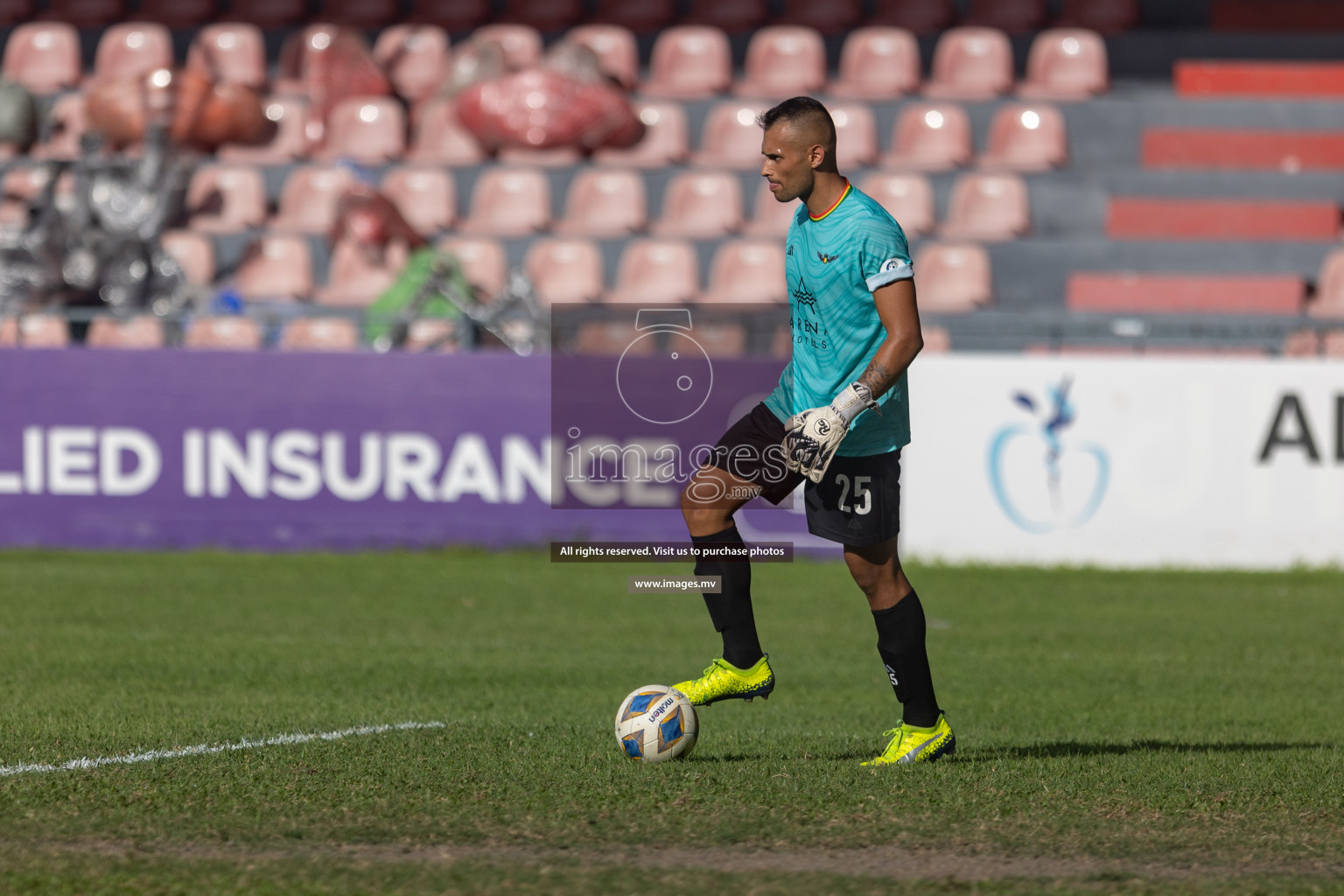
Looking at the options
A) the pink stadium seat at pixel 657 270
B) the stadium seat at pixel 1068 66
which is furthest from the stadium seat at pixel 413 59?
the stadium seat at pixel 1068 66

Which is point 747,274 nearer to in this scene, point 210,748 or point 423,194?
point 423,194

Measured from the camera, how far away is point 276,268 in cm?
1894

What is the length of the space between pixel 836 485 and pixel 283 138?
17.4 m

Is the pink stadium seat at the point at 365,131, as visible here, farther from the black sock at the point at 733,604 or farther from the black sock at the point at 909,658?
the black sock at the point at 909,658

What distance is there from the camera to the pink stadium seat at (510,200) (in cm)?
1975

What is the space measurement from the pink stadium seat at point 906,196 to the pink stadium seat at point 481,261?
3970 millimetres

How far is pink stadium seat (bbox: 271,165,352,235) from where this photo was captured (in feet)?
65.5

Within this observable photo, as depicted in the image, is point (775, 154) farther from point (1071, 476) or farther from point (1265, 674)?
point (1071, 476)

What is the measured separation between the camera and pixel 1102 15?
22.8 m

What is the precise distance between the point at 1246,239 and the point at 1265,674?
10723 millimetres

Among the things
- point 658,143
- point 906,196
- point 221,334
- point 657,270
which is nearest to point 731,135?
point 658,143

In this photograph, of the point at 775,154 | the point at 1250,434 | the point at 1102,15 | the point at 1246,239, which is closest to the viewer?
the point at 775,154

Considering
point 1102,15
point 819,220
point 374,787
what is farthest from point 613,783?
point 1102,15

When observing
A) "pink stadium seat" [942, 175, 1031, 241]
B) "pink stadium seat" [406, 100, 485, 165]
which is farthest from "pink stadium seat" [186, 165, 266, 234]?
"pink stadium seat" [942, 175, 1031, 241]
